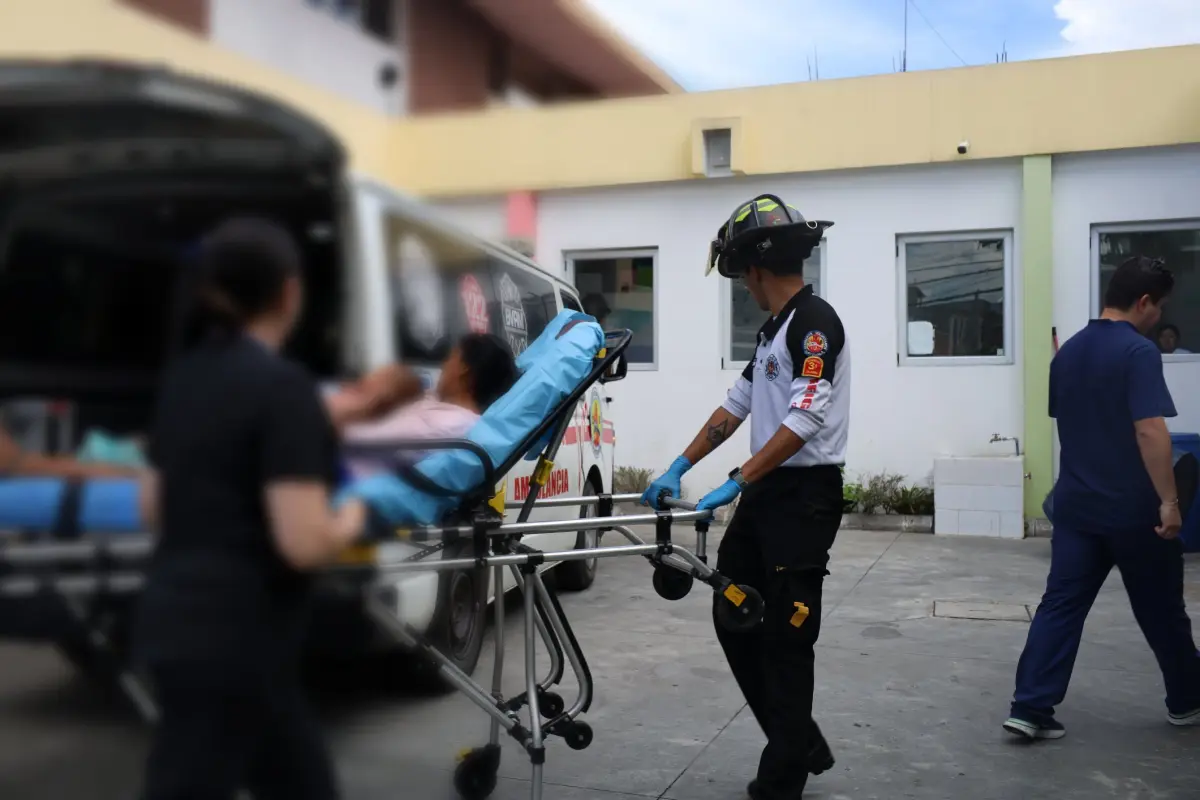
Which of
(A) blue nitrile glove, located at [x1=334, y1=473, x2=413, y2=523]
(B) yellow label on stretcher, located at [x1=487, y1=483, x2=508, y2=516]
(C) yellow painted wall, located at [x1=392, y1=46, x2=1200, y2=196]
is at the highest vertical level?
(C) yellow painted wall, located at [x1=392, y1=46, x2=1200, y2=196]

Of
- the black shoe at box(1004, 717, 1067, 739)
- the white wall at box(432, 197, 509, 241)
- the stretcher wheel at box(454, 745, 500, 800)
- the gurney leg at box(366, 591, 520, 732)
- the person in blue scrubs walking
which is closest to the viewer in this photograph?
the white wall at box(432, 197, 509, 241)

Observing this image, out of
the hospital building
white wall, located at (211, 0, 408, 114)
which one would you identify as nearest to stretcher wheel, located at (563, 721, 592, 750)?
white wall, located at (211, 0, 408, 114)

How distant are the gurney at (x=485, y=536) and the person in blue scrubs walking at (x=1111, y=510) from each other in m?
1.39

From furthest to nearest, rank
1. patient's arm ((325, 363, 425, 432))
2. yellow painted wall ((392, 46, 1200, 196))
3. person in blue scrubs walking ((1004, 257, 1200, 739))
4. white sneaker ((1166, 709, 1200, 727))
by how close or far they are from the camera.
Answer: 1. yellow painted wall ((392, 46, 1200, 196))
2. white sneaker ((1166, 709, 1200, 727))
3. person in blue scrubs walking ((1004, 257, 1200, 739))
4. patient's arm ((325, 363, 425, 432))

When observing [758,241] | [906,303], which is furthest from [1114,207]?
[758,241]

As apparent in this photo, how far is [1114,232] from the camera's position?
28.2 ft

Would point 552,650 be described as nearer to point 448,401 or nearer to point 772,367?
point 772,367

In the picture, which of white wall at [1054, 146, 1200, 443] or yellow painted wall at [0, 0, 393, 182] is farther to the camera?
white wall at [1054, 146, 1200, 443]

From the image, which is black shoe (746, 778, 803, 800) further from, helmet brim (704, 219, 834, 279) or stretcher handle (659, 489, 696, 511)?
helmet brim (704, 219, 834, 279)

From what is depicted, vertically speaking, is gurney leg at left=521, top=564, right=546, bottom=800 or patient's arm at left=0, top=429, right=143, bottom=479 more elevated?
patient's arm at left=0, top=429, right=143, bottom=479

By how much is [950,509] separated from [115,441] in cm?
810

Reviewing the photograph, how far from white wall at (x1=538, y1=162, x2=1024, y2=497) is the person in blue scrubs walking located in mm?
5130

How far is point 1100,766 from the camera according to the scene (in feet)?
11.2

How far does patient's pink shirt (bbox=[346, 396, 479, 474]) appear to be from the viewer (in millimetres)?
1179
